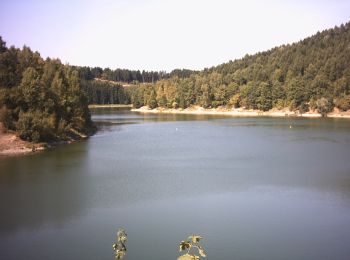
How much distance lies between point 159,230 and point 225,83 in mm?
125666

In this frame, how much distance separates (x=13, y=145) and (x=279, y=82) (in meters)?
90.2

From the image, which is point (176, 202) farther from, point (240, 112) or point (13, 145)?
point (240, 112)

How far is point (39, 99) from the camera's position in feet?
180

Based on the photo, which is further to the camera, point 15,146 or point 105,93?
point 105,93

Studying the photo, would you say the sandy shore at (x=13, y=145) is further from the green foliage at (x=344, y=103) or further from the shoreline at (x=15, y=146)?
the green foliage at (x=344, y=103)

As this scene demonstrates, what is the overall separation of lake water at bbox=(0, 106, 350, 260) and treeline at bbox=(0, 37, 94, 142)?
6.18 meters

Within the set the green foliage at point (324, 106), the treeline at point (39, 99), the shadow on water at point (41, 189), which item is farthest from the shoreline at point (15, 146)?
the green foliage at point (324, 106)

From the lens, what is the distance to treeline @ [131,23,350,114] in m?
110

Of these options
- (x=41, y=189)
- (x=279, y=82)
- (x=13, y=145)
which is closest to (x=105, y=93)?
(x=279, y=82)

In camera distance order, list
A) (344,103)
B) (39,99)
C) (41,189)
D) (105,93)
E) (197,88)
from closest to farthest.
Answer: (41,189) → (39,99) → (344,103) → (197,88) → (105,93)

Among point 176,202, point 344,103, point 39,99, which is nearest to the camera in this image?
point 176,202

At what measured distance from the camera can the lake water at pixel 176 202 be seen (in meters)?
19.5

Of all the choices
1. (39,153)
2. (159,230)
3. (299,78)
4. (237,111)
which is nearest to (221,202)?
(159,230)

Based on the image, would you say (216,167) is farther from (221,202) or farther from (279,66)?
(279,66)
